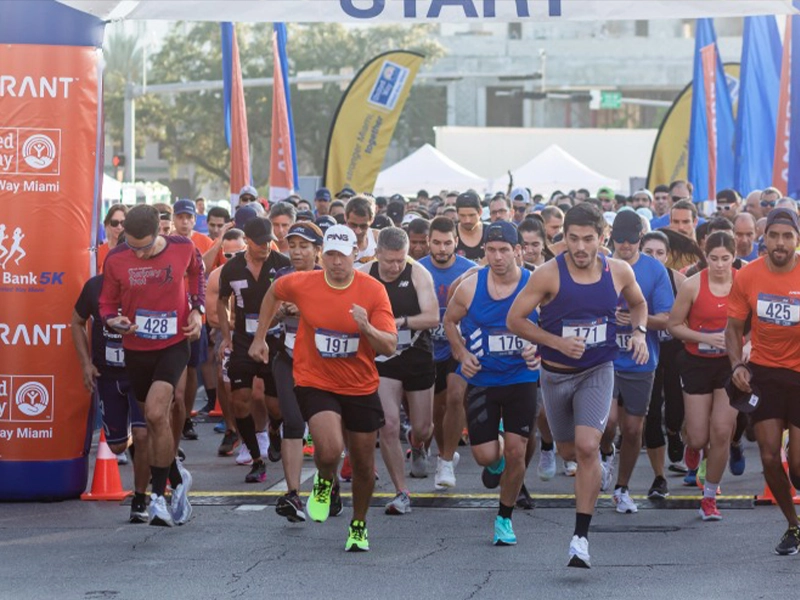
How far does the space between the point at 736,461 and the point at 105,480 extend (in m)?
4.88

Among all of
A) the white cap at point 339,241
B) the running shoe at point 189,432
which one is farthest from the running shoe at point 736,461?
the running shoe at point 189,432

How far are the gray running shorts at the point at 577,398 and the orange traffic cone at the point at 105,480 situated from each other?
11.3ft

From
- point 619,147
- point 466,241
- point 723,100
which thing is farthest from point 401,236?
point 619,147

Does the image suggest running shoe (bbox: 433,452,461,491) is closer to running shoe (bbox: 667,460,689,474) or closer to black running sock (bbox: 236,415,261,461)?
black running sock (bbox: 236,415,261,461)

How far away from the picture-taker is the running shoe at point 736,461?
494 inches

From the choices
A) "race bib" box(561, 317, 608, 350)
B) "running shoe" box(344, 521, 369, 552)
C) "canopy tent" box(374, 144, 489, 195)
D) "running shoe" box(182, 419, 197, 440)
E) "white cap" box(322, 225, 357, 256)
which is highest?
"canopy tent" box(374, 144, 489, 195)

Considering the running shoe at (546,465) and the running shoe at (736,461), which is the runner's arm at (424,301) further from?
the running shoe at (736,461)

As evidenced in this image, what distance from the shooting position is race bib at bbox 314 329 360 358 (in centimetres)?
955

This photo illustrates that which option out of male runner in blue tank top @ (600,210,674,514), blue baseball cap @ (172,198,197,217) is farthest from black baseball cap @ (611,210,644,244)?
blue baseball cap @ (172,198,197,217)

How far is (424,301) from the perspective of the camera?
36.0 ft

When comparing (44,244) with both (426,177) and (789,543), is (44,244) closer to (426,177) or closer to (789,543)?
(789,543)

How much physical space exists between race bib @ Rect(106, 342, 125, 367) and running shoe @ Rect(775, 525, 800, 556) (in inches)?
178

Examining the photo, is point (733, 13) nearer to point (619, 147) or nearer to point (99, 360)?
point (99, 360)

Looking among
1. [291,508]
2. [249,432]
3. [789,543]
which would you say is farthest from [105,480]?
[789,543]
